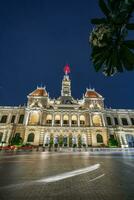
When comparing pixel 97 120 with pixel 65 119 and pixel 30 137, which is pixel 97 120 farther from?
pixel 30 137

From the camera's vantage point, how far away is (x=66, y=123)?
41.8m

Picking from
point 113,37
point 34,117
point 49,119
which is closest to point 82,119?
point 49,119

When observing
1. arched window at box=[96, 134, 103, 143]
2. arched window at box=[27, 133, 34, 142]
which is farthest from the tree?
arched window at box=[96, 134, 103, 143]

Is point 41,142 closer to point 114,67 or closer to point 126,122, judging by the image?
point 126,122

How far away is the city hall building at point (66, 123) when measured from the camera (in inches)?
1492

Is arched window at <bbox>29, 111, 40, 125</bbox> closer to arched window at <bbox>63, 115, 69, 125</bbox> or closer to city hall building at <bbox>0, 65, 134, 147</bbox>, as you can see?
city hall building at <bbox>0, 65, 134, 147</bbox>

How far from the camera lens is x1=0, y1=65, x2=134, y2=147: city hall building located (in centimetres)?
3791

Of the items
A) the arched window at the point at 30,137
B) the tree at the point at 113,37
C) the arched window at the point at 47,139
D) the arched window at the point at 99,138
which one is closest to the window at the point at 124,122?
the arched window at the point at 99,138

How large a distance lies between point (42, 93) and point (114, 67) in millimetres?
47085

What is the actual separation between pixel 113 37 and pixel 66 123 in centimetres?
3985

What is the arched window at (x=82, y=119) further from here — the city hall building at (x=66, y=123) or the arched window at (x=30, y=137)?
the arched window at (x=30, y=137)

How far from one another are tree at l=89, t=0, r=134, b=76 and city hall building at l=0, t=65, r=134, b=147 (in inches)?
1389

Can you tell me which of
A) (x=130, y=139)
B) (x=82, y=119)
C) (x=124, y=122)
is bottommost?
(x=130, y=139)

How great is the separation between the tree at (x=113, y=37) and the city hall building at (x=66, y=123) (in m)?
35.3
